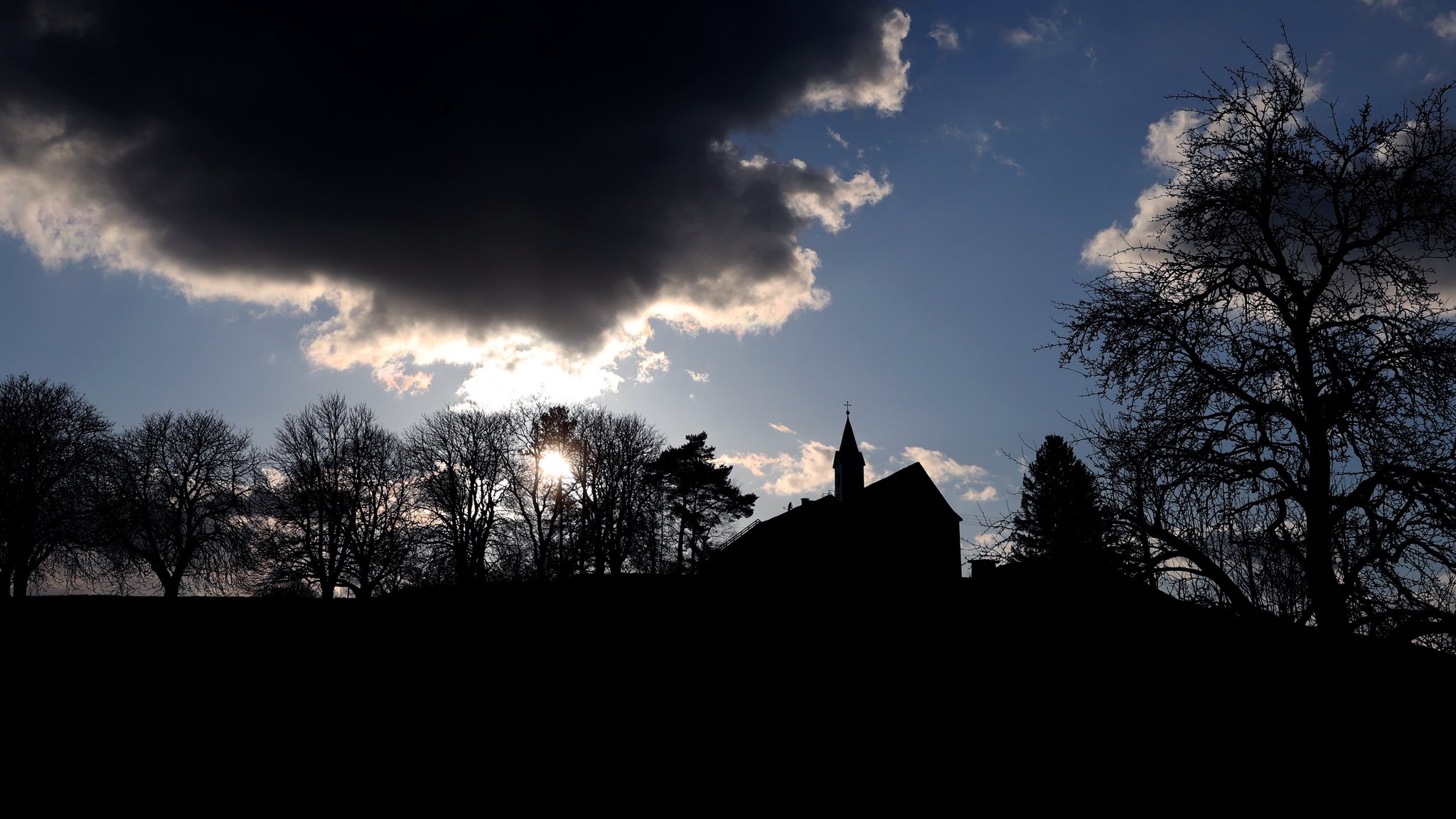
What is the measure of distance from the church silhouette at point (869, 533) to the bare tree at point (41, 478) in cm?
2932

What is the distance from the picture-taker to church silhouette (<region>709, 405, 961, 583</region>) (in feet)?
134

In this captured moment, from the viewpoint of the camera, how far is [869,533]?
42125 mm

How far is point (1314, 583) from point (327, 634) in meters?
13.1

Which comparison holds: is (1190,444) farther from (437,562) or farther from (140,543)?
(140,543)

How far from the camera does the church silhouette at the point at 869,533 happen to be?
40.8 metres

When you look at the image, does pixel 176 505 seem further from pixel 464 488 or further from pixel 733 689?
pixel 733 689

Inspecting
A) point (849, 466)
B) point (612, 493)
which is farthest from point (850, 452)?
point (612, 493)

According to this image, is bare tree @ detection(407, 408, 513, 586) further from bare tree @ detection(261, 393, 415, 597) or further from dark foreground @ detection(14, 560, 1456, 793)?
dark foreground @ detection(14, 560, 1456, 793)

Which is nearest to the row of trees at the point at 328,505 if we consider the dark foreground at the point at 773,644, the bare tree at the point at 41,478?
the bare tree at the point at 41,478

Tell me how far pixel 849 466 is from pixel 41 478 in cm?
4136

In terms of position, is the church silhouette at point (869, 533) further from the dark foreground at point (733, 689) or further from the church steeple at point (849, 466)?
the dark foreground at point (733, 689)

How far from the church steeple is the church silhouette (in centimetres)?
185

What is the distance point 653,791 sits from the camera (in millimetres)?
6098

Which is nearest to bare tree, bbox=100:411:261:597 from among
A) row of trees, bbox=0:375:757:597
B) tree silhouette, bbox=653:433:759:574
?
row of trees, bbox=0:375:757:597
